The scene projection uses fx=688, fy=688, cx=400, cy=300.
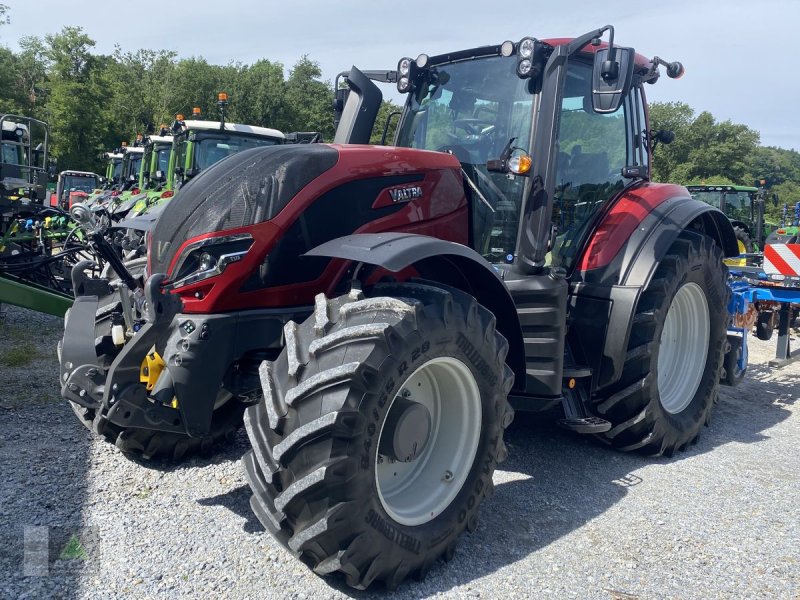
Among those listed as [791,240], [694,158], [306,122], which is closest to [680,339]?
[791,240]

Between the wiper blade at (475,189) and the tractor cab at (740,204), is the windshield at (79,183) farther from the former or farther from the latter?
the wiper blade at (475,189)

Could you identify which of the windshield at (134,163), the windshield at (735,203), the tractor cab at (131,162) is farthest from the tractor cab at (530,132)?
the windshield at (134,163)

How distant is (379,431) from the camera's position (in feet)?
8.25

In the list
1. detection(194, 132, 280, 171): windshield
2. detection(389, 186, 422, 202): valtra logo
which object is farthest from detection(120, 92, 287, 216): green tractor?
detection(389, 186, 422, 202): valtra logo

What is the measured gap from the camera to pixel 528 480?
A: 3.72m

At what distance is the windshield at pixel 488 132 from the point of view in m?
3.72

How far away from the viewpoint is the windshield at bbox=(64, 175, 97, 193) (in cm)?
2434

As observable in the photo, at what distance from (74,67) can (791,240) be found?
3748 centimetres

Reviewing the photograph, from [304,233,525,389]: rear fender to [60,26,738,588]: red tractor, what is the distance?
12mm

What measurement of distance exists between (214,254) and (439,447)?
1.27 meters

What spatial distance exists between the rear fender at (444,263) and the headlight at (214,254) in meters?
0.28

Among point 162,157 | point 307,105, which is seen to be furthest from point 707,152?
point 162,157

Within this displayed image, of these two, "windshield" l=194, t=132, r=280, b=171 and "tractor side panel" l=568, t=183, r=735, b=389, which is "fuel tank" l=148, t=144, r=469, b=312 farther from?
"windshield" l=194, t=132, r=280, b=171

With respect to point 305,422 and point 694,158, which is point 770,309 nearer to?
point 305,422
